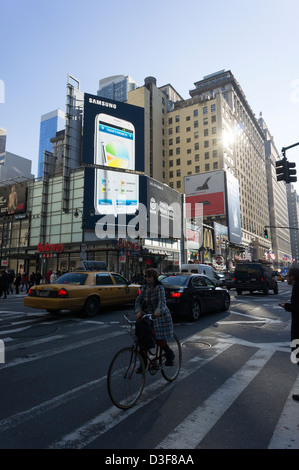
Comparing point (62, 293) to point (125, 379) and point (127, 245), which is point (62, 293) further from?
point (127, 245)

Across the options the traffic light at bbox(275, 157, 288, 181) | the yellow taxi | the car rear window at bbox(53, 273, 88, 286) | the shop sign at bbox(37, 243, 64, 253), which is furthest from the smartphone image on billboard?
the car rear window at bbox(53, 273, 88, 286)

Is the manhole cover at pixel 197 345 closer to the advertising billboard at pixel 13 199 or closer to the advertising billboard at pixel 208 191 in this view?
the advertising billboard at pixel 13 199

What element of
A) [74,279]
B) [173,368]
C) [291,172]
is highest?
[291,172]

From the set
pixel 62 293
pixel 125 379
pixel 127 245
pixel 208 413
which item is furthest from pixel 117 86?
pixel 208 413

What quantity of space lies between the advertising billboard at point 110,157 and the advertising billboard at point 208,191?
31.3m

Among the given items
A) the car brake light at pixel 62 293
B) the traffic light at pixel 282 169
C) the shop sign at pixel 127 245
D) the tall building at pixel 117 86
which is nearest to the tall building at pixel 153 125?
the shop sign at pixel 127 245

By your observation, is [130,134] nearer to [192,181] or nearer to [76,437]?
[192,181]

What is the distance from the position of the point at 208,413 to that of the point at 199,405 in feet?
0.77

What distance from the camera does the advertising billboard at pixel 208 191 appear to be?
67.8m

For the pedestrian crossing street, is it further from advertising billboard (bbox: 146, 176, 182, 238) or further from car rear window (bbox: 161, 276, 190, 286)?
advertising billboard (bbox: 146, 176, 182, 238)

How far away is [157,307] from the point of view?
4.26 m

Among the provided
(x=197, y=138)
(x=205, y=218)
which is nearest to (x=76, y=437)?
(x=205, y=218)

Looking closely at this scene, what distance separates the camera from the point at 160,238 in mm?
42375

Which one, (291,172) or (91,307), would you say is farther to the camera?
(291,172)
